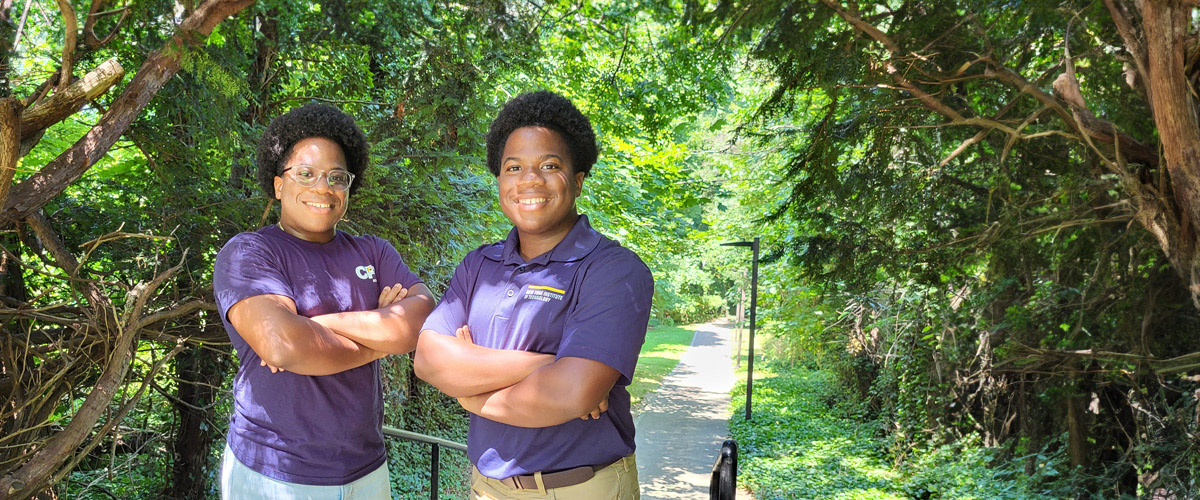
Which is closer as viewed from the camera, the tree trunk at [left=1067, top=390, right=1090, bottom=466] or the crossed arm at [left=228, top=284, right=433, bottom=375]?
the crossed arm at [left=228, top=284, right=433, bottom=375]

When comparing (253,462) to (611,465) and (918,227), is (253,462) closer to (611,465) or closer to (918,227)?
(611,465)

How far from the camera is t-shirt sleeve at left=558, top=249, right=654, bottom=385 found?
1782mm

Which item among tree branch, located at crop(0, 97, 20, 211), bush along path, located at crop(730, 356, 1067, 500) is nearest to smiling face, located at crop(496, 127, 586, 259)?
tree branch, located at crop(0, 97, 20, 211)

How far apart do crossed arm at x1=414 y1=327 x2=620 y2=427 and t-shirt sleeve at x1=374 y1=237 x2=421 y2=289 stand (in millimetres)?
504

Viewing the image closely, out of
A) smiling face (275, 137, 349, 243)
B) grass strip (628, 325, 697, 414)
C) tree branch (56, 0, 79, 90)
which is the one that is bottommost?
grass strip (628, 325, 697, 414)

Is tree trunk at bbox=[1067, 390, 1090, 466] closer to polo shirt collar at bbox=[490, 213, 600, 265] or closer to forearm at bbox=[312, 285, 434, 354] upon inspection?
polo shirt collar at bbox=[490, 213, 600, 265]

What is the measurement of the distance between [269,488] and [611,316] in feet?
3.47

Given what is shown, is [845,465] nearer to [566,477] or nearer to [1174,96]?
[1174,96]

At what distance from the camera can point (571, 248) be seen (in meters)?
1.98

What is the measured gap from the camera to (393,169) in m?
5.32

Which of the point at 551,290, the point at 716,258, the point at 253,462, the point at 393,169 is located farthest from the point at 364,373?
the point at 716,258

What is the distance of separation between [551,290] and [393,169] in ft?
12.1

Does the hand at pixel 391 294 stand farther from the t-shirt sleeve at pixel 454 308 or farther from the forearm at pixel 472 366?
the forearm at pixel 472 366

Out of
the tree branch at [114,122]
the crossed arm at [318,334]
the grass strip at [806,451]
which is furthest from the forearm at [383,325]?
the grass strip at [806,451]
